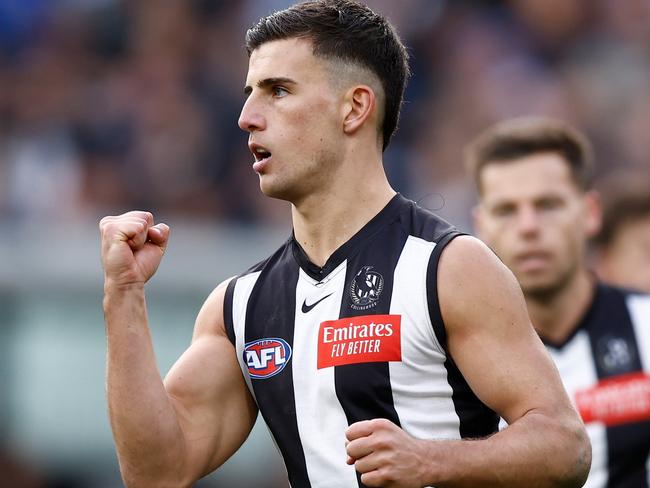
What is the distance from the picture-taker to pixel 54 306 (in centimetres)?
1082

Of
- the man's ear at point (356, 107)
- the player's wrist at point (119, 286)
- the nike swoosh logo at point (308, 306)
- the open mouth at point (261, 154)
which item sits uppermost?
the man's ear at point (356, 107)

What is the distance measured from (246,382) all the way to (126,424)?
0.47m

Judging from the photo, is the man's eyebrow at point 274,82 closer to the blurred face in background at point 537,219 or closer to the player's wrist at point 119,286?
the player's wrist at point 119,286

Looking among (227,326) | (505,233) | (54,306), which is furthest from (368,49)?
(54,306)

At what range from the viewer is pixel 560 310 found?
6.63m

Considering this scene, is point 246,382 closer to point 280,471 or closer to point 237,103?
point 280,471

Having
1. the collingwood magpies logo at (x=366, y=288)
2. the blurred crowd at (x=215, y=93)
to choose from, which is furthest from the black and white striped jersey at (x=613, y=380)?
the blurred crowd at (x=215, y=93)

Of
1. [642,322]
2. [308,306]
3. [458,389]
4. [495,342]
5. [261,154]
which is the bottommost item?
[458,389]

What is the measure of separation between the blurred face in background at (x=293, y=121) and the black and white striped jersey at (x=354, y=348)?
0.27 m

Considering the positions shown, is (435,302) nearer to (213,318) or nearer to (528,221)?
(213,318)

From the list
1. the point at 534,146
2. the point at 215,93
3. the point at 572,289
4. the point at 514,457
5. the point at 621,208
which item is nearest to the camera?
the point at 514,457

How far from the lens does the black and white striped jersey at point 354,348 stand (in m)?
4.15

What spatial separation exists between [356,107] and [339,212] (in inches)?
14.1

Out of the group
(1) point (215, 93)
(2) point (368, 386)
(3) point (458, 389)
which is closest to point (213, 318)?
(2) point (368, 386)
